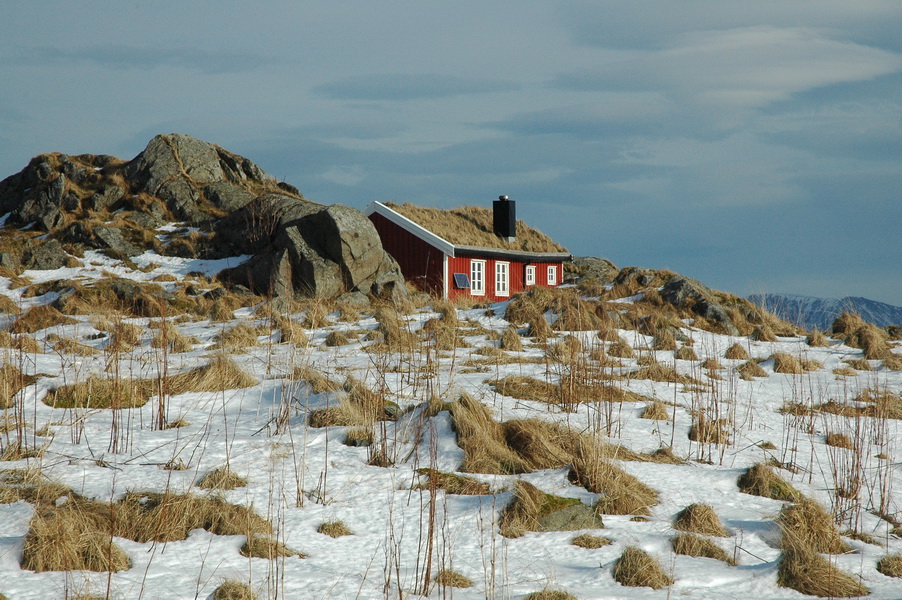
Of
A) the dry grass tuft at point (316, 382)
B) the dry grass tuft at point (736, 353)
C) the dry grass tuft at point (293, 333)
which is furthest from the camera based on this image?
the dry grass tuft at point (736, 353)

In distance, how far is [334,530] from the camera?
4859 mm

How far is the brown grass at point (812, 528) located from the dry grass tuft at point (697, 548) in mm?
457

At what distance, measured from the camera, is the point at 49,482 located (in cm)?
494

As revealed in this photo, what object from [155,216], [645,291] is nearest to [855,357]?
[645,291]

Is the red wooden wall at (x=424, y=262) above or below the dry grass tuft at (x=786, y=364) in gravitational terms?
above

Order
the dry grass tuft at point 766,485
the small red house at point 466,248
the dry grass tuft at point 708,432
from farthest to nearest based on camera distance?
the small red house at point 466,248 < the dry grass tuft at point 708,432 < the dry grass tuft at point 766,485

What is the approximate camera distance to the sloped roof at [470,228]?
90.3ft

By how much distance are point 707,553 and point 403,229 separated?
2322cm

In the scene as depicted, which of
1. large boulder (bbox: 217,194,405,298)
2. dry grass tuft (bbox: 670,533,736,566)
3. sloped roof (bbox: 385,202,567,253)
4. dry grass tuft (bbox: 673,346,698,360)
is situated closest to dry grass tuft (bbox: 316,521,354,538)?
dry grass tuft (bbox: 670,533,736,566)

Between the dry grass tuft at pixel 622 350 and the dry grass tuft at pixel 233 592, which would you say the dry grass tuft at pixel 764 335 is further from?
the dry grass tuft at pixel 233 592

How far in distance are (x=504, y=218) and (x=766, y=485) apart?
23692 mm

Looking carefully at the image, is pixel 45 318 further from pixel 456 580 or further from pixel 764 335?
pixel 764 335

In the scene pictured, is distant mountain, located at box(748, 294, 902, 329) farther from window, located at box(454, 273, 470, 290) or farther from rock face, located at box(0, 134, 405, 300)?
window, located at box(454, 273, 470, 290)

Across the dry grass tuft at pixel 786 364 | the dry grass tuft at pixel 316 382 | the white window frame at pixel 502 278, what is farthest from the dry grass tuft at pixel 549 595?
the white window frame at pixel 502 278
